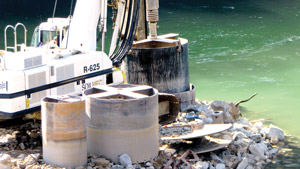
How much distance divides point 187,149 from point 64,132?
141 inches

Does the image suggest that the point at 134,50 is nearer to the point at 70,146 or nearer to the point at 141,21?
the point at 141,21

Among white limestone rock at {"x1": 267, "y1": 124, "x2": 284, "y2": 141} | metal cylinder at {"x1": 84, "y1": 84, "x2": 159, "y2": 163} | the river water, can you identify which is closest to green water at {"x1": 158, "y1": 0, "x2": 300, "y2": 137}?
the river water

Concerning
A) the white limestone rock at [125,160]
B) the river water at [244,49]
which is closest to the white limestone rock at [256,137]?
the river water at [244,49]

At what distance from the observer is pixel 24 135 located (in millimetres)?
15266

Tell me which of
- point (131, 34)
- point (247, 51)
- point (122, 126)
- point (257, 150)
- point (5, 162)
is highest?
point (131, 34)

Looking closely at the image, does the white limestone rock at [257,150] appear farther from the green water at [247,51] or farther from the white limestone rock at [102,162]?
the white limestone rock at [102,162]

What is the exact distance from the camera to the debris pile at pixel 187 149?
13.5m

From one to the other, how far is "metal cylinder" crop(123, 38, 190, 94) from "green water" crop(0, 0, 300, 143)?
351 cm

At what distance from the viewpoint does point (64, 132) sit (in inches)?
507

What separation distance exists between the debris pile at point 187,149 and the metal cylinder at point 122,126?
0.72ft

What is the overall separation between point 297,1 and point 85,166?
4225 cm

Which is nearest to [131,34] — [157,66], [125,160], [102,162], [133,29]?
[133,29]

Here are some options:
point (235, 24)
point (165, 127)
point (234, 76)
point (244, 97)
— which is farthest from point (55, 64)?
point (235, 24)

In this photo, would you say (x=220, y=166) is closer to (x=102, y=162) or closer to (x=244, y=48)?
(x=102, y=162)
